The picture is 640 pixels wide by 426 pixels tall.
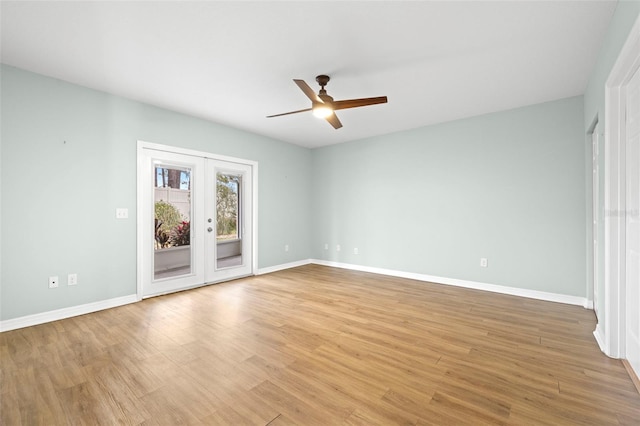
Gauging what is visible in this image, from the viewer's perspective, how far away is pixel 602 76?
2.37 m

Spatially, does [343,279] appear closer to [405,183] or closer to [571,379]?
[405,183]

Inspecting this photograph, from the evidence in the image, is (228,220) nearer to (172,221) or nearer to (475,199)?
(172,221)

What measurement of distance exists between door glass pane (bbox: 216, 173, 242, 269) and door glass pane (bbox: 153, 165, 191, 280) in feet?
1.72

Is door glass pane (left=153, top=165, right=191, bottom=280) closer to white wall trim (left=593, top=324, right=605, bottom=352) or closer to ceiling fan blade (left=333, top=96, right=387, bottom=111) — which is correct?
ceiling fan blade (left=333, top=96, right=387, bottom=111)

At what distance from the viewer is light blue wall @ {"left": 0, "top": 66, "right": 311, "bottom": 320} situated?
109 inches

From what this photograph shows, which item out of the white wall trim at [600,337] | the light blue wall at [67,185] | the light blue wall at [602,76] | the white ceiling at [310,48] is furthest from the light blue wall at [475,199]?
the light blue wall at [67,185]

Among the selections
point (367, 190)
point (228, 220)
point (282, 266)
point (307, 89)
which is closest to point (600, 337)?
point (307, 89)

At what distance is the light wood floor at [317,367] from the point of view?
5.21 feet

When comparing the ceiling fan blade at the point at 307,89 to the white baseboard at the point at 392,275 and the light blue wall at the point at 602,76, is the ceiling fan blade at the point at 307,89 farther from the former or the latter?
the white baseboard at the point at 392,275

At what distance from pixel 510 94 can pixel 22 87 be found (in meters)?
5.57

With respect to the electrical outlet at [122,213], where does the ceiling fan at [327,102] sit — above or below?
above

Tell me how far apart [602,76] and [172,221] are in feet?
17.2

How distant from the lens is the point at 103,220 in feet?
11.1

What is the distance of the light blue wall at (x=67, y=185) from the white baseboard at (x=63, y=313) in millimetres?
52
